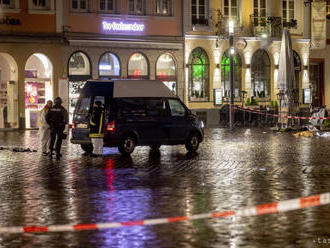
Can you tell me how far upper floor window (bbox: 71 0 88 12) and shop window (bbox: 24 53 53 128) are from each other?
3050 millimetres

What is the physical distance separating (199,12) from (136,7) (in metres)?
3.89

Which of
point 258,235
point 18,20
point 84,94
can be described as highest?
point 18,20

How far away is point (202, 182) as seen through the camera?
1560cm

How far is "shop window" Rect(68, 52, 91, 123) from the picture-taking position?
40875 mm

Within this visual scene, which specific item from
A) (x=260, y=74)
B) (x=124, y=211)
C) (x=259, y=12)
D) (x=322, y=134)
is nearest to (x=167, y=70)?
(x=260, y=74)

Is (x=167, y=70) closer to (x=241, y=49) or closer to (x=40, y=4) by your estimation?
(x=241, y=49)

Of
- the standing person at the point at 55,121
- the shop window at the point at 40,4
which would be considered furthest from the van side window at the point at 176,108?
the shop window at the point at 40,4

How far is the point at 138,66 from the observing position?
4328 centimetres

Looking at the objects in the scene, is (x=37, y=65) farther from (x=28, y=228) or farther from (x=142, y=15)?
(x=28, y=228)

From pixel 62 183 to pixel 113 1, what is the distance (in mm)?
27617

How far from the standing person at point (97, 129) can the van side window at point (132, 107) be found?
2.81 ft

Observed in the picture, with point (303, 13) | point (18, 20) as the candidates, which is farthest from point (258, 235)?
point (303, 13)

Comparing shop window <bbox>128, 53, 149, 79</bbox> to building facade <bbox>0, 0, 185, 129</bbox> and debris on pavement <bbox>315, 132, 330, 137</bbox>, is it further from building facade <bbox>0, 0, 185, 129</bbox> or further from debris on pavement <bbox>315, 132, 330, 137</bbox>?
debris on pavement <bbox>315, 132, 330, 137</bbox>

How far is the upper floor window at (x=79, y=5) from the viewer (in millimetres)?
41312
